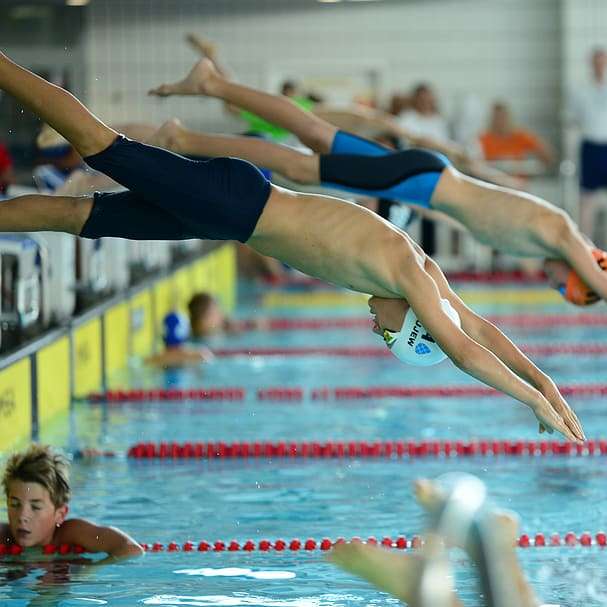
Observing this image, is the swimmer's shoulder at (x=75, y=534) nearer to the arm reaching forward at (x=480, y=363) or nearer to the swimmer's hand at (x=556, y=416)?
the arm reaching forward at (x=480, y=363)

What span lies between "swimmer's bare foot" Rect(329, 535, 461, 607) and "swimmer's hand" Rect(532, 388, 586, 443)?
51.0 inches

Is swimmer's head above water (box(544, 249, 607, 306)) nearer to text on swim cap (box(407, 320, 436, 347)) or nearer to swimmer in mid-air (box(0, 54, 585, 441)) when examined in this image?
swimmer in mid-air (box(0, 54, 585, 441))

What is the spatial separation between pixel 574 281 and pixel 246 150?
1356mm

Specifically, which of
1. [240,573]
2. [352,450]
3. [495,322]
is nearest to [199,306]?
[495,322]

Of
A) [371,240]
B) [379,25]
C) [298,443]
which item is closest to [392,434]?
[298,443]

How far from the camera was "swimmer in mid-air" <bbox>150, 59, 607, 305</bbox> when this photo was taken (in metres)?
5.32

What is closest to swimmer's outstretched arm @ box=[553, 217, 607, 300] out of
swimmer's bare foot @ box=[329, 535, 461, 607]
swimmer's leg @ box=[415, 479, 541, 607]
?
swimmer's bare foot @ box=[329, 535, 461, 607]

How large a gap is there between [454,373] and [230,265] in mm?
5775

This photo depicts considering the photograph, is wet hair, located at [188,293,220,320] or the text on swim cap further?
wet hair, located at [188,293,220,320]

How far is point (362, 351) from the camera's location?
897cm

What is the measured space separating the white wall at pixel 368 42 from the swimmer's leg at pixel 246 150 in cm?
1030

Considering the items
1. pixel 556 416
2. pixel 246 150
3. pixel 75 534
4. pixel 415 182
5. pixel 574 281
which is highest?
pixel 246 150

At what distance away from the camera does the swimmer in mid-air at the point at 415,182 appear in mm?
5316

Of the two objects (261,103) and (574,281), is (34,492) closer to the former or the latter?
(261,103)
